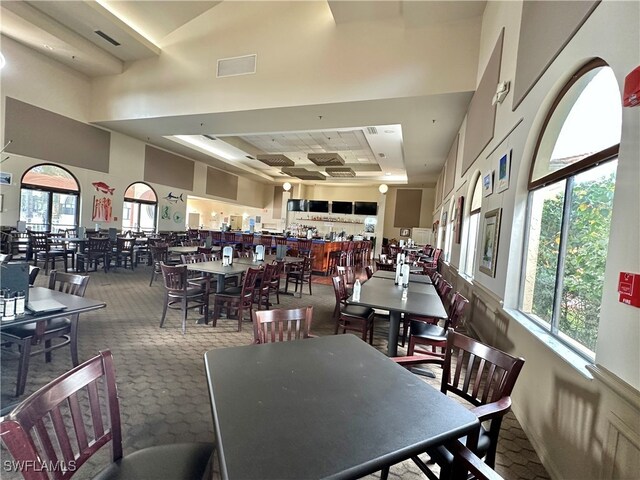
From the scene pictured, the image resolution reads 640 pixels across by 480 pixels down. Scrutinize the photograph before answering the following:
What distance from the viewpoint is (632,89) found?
1.38 metres

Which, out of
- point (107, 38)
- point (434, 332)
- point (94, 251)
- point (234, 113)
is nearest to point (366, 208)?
point (234, 113)

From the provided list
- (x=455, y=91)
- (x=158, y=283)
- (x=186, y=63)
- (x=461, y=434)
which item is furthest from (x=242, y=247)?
(x=461, y=434)

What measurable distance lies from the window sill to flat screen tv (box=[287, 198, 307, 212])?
13.1 m

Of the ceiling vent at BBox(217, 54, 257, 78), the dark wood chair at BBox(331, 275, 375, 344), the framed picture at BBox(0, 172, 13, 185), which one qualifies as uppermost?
the ceiling vent at BBox(217, 54, 257, 78)

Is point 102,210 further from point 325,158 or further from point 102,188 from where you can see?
point 325,158

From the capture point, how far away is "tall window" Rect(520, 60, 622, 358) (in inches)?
71.9

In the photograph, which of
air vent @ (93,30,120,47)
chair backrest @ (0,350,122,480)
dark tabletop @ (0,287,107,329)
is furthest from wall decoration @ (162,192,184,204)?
chair backrest @ (0,350,122,480)

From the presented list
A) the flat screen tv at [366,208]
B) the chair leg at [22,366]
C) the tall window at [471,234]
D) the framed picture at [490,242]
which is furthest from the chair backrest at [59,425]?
the flat screen tv at [366,208]

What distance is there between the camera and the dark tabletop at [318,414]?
861mm

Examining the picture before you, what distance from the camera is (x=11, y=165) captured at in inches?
293

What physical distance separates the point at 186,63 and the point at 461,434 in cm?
930

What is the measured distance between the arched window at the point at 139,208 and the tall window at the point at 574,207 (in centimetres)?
1193

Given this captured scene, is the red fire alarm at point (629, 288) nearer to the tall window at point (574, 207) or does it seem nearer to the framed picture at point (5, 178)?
the tall window at point (574, 207)

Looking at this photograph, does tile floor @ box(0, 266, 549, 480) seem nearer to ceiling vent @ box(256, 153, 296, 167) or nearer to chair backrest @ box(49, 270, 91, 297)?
chair backrest @ box(49, 270, 91, 297)
